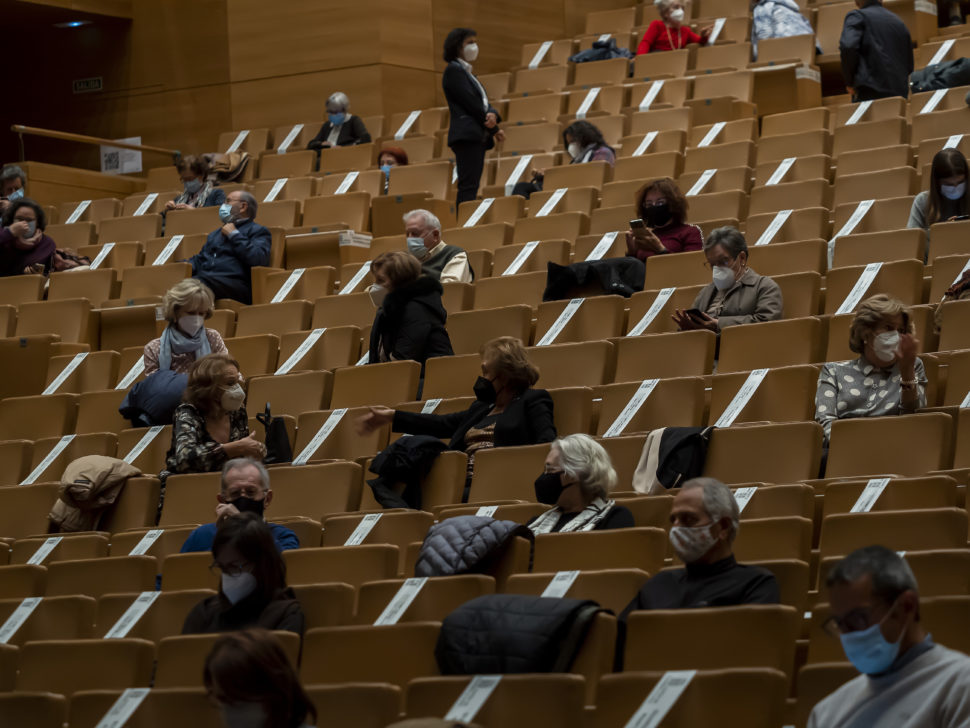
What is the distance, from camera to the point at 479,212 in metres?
6.43

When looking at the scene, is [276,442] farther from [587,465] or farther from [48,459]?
[587,465]

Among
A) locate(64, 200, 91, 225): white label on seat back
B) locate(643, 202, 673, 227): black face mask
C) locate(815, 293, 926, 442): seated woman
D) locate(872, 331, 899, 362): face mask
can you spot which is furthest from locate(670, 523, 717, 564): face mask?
locate(64, 200, 91, 225): white label on seat back

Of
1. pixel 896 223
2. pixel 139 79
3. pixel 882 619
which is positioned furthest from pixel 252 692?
pixel 139 79

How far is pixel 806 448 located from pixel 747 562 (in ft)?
2.06

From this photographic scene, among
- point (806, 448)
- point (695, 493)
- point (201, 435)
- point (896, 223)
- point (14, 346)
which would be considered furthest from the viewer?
point (14, 346)

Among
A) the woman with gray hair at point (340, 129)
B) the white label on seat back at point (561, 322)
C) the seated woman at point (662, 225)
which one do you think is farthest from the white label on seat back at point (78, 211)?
the white label on seat back at point (561, 322)

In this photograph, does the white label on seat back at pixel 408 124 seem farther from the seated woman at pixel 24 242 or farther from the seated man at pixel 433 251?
the seated man at pixel 433 251

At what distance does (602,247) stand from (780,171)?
0.86 metres

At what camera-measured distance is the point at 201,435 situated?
4.40m

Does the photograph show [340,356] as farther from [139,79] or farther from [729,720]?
[139,79]

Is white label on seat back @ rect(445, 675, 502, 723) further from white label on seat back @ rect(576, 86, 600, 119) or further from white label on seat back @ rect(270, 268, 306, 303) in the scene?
white label on seat back @ rect(576, 86, 600, 119)

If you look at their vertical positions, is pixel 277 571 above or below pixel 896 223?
below

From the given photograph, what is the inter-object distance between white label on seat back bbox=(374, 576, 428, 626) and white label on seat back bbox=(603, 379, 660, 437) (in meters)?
1.10

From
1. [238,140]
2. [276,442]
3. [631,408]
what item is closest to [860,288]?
[631,408]
